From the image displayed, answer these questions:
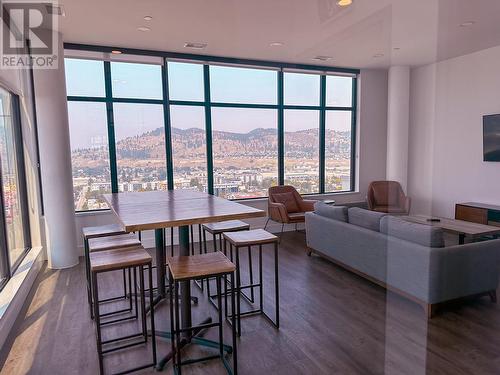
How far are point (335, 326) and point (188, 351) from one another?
3.92 ft

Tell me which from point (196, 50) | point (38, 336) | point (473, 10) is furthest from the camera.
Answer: point (196, 50)

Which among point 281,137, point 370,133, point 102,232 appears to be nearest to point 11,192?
point 102,232

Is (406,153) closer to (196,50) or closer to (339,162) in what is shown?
(339,162)

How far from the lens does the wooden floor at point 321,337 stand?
240 centimetres

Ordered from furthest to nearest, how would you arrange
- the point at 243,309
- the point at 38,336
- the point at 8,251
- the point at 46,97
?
the point at 46,97 → the point at 8,251 → the point at 243,309 → the point at 38,336

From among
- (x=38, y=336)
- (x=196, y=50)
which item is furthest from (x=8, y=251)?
(x=196, y=50)

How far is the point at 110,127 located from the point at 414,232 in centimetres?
440

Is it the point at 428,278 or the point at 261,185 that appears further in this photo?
the point at 261,185

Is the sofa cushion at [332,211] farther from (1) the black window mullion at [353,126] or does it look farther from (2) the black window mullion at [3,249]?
(2) the black window mullion at [3,249]

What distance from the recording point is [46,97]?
14.1ft

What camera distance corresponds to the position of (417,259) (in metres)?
3.08

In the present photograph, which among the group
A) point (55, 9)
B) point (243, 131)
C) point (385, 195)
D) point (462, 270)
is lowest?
point (462, 270)

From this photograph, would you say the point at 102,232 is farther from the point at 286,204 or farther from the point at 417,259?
the point at 286,204

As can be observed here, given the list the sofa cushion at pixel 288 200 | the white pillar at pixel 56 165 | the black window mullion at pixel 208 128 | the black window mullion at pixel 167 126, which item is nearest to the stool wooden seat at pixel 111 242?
the white pillar at pixel 56 165
